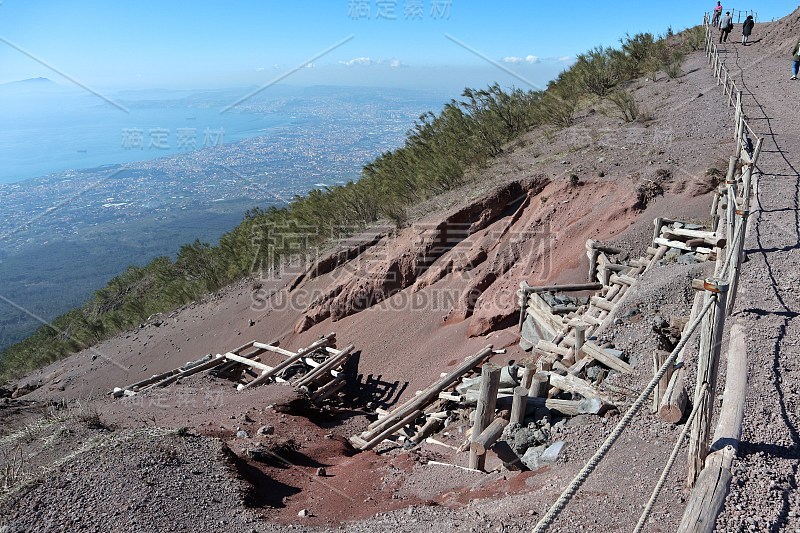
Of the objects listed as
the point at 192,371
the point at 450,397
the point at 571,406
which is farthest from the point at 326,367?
the point at 571,406

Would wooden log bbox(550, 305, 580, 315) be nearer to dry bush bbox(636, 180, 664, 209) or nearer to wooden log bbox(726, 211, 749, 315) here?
wooden log bbox(726, 211, 749, 315)

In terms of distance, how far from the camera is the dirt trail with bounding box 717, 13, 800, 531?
147 inches

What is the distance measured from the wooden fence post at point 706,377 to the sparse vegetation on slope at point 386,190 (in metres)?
11.7

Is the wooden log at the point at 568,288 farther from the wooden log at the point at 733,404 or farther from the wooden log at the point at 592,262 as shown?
the wooden log at the point at 733,404

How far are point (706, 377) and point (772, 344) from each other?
2.32 m

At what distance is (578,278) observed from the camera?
11000 mm

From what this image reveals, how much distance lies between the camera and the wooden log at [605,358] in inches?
262

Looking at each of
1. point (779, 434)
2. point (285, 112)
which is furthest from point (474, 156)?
point (285, 112)

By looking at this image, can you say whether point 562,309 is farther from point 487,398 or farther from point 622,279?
point 487,398

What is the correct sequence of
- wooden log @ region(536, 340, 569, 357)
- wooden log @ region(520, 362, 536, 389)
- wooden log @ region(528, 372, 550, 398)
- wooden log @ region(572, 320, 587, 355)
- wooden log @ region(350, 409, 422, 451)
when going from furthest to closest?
wooden log @ region(350, 409, 422, 451), wooden log @ region(536, 340, 569, 357), wooden log @ region(572, 320, 587, 355), wooden log @ region(520, 362, 536, 389), wooden log @ region(528, 372, 550, 398)

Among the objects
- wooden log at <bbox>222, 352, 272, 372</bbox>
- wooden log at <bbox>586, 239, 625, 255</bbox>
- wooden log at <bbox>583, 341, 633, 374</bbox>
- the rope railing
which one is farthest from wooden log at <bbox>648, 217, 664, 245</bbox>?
wooden log at <bbox>222, 352, 272, 372</bbox>

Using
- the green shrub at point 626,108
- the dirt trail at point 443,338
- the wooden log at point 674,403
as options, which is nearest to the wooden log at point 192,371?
the dirt trail at point 443,338

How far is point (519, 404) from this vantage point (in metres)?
6.46

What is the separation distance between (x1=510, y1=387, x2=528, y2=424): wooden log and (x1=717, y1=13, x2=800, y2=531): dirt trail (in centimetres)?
225
